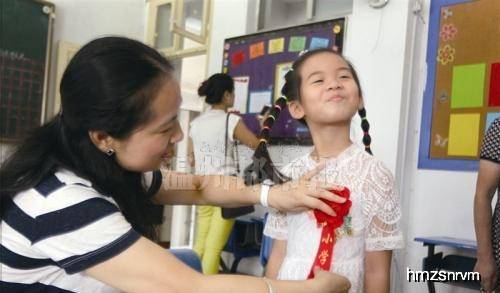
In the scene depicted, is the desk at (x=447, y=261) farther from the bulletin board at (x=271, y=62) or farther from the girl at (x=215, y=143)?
the girl at (x=215, y=143)

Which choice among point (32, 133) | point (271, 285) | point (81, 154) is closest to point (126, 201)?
point (81, 154)

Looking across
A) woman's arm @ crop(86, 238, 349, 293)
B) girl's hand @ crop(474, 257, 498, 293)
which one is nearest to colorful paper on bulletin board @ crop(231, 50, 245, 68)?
girl's hand @ crop(474, 257, 498, 293)

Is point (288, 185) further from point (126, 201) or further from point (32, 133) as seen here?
point (32, 133)

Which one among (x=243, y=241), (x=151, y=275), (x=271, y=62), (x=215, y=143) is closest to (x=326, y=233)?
(x=151, y=275)

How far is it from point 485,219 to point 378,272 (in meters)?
0.61

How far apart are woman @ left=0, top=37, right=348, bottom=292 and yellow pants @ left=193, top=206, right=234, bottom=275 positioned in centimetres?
192

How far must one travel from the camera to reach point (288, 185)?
1.21 m

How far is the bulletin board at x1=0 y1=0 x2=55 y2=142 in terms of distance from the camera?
3.67m

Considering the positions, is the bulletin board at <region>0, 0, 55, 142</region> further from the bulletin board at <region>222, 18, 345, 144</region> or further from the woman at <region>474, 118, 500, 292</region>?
the woman at <region>474, 118, 500, 292</region>

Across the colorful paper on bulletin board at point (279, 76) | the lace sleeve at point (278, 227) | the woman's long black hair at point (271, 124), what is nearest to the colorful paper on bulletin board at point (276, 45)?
the colorful paper on bulletin board at point (279, 76)

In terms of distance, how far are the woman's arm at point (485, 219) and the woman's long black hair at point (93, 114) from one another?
1167mm

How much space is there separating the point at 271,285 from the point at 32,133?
0.63 metres

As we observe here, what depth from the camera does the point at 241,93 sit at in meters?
3.71

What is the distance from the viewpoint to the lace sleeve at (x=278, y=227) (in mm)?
1312
